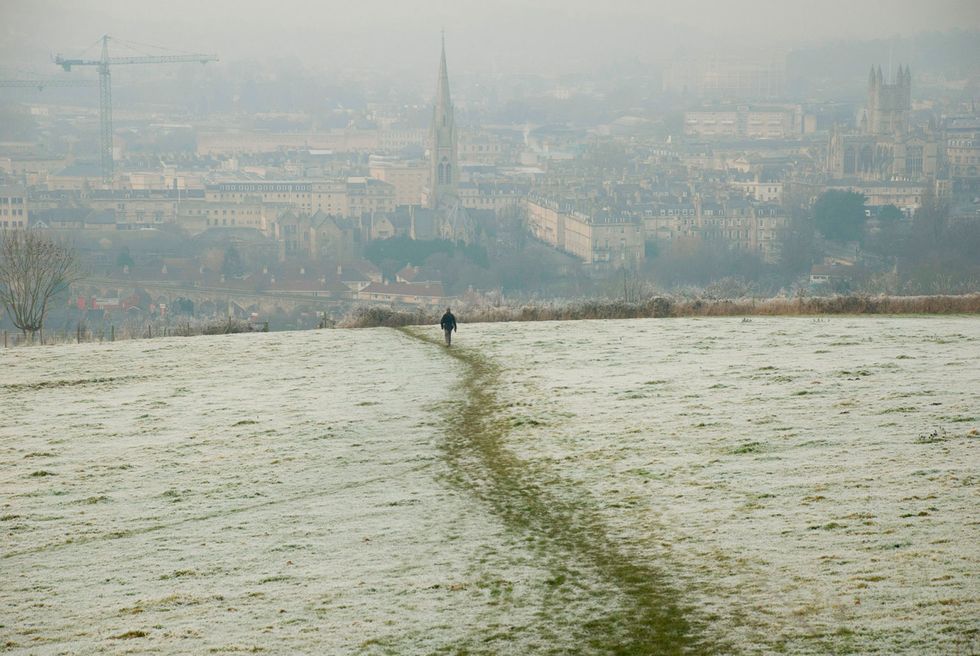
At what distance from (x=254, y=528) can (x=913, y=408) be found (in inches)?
298

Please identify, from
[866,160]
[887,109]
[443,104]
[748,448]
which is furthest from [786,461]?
[887,109]

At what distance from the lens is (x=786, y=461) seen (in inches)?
576

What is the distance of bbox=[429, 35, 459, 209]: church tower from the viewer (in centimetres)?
13488

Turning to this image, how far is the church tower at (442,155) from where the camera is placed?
135 metres

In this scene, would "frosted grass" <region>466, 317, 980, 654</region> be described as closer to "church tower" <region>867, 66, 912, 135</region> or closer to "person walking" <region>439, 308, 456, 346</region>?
"person walking" <region>439, 308, 456, 346</region>

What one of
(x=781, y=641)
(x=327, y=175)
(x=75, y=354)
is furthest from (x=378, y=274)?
(x=781, y=641)

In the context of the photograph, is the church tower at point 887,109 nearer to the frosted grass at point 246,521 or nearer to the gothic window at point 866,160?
the gothic window at point 866,160

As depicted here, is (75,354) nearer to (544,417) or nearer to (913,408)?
(544,417)

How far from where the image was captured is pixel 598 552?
12109 millimetres

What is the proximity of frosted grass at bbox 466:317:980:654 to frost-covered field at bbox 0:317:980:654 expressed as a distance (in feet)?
0.12

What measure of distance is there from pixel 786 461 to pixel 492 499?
3.05 metres

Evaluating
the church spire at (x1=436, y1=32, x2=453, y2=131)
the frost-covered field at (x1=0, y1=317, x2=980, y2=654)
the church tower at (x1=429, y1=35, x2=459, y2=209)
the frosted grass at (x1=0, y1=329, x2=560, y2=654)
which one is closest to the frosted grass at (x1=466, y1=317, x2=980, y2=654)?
the frost-covered field at (x1=0, y1=317, x2=980, y2=654)

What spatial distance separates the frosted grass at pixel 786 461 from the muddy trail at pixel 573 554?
7.6 inches

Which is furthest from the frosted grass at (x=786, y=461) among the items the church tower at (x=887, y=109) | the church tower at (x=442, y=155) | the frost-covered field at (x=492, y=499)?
the church tower at (x=887, y=109)
